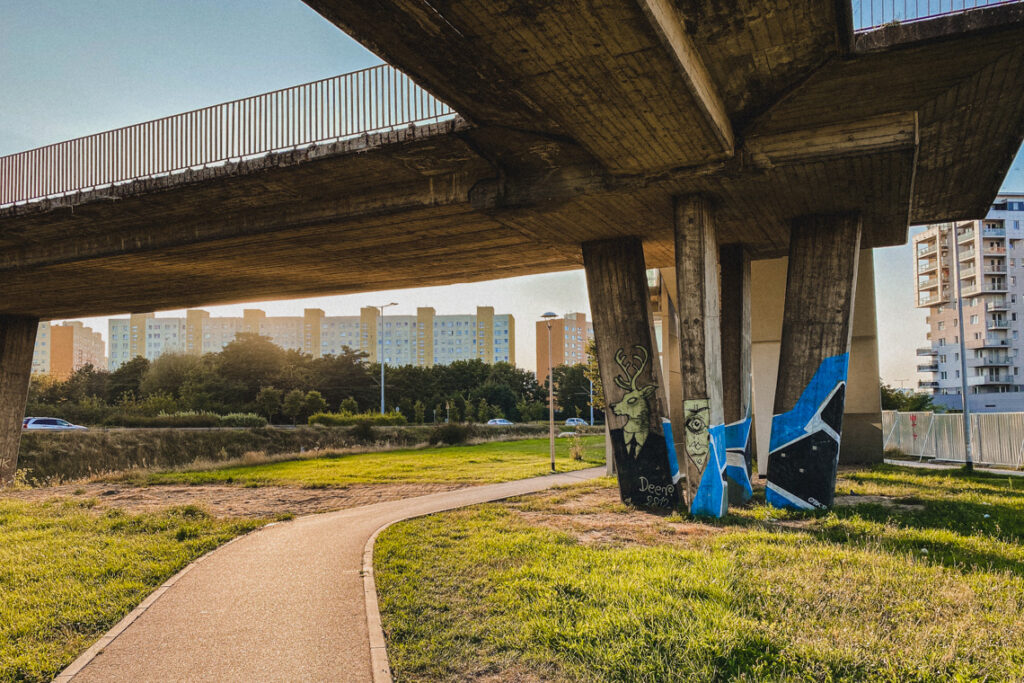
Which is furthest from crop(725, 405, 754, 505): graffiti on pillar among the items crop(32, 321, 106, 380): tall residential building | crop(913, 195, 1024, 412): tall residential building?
crop(32, 321, 106, 380): tall residential building

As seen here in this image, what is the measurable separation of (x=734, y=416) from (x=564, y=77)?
1090 centimetres

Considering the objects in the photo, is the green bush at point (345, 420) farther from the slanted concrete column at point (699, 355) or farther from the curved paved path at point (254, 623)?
the curved paved path at point (254, 623)

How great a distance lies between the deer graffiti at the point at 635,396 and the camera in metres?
15.7

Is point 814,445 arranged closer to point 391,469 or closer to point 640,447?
point 640,447

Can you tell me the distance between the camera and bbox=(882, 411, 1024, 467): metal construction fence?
24.2m

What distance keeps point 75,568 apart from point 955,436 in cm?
2926

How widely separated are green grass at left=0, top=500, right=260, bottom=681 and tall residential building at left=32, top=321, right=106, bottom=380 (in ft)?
341

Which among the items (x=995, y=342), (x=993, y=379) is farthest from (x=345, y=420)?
(x=995, y=342)

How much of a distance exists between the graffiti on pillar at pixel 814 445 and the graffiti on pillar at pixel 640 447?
223 centimetres

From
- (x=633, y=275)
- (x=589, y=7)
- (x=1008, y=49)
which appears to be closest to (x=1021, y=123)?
(x=1008, y=49)

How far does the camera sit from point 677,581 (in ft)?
24.7

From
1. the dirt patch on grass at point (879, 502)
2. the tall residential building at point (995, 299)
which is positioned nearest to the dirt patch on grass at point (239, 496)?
the dirt patch on grass at point (879, 502)

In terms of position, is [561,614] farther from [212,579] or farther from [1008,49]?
[1008,49]

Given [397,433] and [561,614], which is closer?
[561,614]
